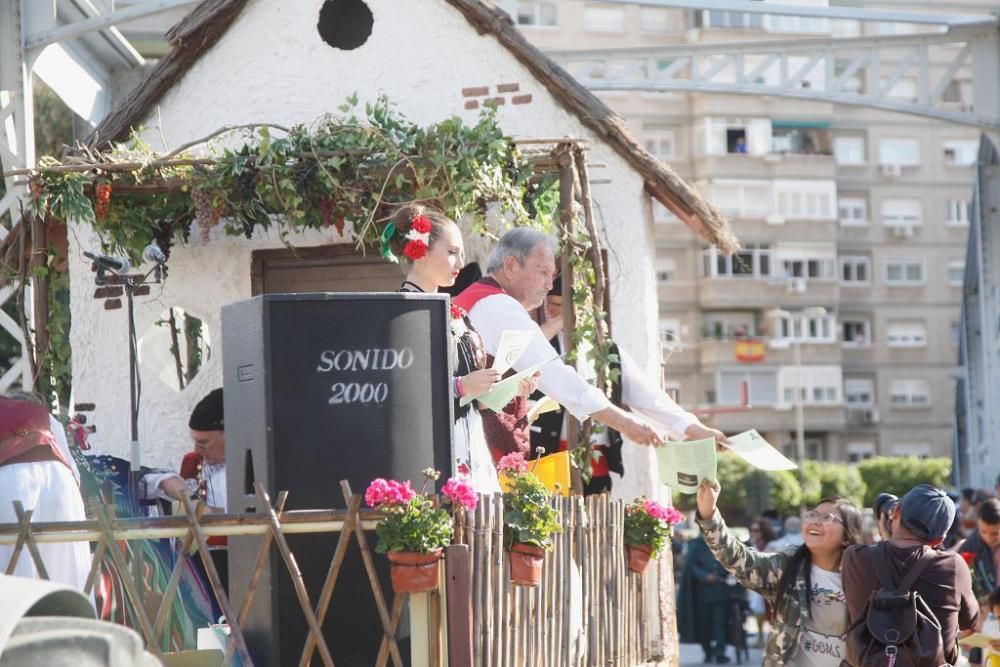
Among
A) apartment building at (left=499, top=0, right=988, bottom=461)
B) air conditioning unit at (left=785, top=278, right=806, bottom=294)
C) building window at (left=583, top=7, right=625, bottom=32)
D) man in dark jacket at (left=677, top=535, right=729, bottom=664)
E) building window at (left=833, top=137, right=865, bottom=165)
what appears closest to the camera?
man in dark jacket at (left=677, top=535, right=729, bottom=664)

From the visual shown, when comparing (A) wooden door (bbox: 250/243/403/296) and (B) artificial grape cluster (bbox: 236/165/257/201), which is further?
(A) wooden door (bbox: 250/243/403/296)

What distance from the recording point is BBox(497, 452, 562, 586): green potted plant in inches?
202

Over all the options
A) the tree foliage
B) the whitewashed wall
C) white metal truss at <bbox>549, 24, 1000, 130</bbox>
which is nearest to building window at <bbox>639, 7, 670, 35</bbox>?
the tree foliage

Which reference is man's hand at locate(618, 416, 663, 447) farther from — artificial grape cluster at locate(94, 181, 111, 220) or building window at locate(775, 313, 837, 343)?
building window at locate(775, 313, 837, 343)

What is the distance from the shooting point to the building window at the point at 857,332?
55.0m

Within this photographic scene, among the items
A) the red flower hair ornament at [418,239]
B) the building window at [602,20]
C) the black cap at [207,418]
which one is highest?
the building window at [602,20]

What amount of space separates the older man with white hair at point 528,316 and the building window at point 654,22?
47.4 metres

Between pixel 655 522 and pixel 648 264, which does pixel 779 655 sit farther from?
pixel 648 264

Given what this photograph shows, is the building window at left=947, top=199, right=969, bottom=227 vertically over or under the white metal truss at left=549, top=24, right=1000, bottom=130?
over

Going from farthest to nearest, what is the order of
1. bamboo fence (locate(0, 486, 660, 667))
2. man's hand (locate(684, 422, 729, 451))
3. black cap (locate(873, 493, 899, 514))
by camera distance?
black cap (locate(873, 493, 899, 514)) → man's hand (locate(684, 422, 729, 451)) → bamboo fence (locate(0, 486, 660, 667))

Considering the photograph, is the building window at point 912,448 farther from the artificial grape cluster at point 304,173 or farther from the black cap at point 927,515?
the black cap at point 927,515

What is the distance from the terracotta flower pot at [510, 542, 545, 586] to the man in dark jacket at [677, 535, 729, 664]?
38.6 feet

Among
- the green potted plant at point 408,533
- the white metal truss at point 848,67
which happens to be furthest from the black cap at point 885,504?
the white metal truss at point 848,67

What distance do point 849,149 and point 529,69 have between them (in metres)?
47.1
